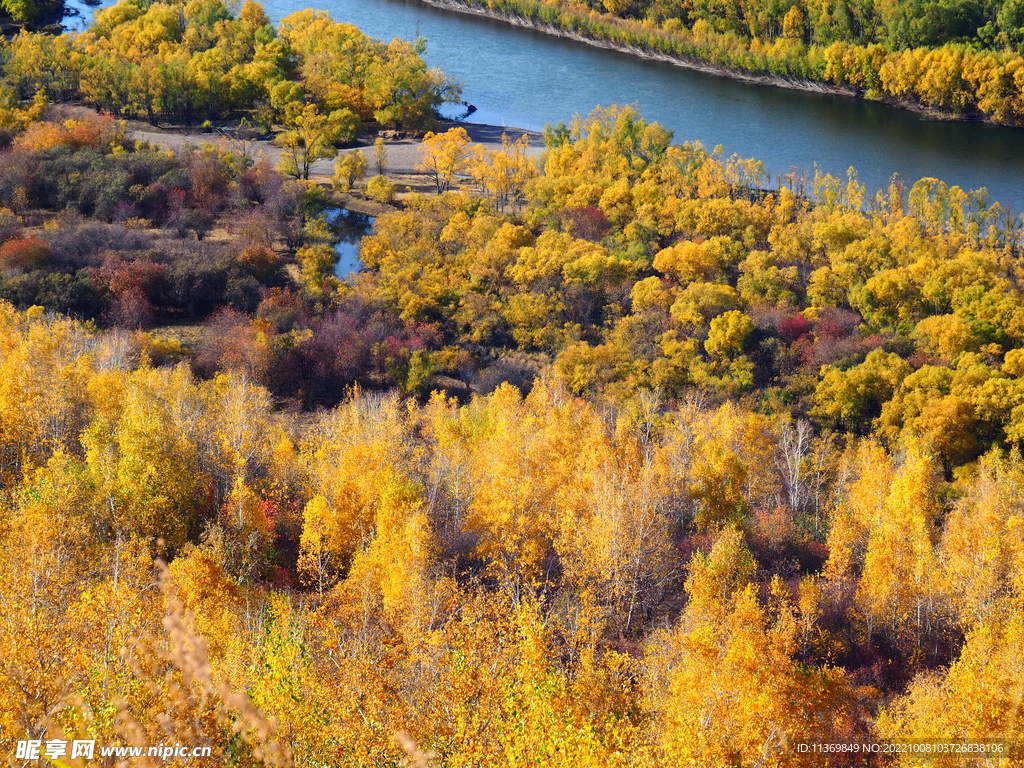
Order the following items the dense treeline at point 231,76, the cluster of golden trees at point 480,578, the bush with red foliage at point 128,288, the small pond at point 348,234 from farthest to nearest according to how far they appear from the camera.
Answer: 1. the dense treeline at point 231,76
2. the small pond at point 348,234
3. the bush with red foliage at point 128,288
4. the cluster of golden trees at point 480,578

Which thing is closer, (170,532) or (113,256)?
(170,532)

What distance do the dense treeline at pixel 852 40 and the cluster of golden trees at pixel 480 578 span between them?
46.6 m

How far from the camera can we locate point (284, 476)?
28.3m

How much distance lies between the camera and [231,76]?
229 ft

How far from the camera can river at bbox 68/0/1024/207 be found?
6412cm

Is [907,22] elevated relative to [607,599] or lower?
elevated

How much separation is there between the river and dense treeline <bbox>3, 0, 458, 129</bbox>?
7.19 meters

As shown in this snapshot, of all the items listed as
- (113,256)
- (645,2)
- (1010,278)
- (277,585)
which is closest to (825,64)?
(645,2)

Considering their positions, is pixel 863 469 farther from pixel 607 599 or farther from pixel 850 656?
pixel 607 599

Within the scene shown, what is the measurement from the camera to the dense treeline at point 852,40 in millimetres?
72438

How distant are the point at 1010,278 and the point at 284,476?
34.5 m

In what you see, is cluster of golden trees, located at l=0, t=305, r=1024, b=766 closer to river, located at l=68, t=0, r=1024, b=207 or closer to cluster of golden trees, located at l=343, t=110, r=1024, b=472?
cluster of golden trees, located at l=343, t=110, r=1024, b=472

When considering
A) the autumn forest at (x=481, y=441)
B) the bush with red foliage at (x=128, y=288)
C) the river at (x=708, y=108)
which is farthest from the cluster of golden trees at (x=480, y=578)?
the river at (x=708, y=108)

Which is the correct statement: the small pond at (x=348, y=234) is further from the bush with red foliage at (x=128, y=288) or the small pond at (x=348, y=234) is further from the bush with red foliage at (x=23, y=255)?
the bush with red foliage at (x=23, y=255)
